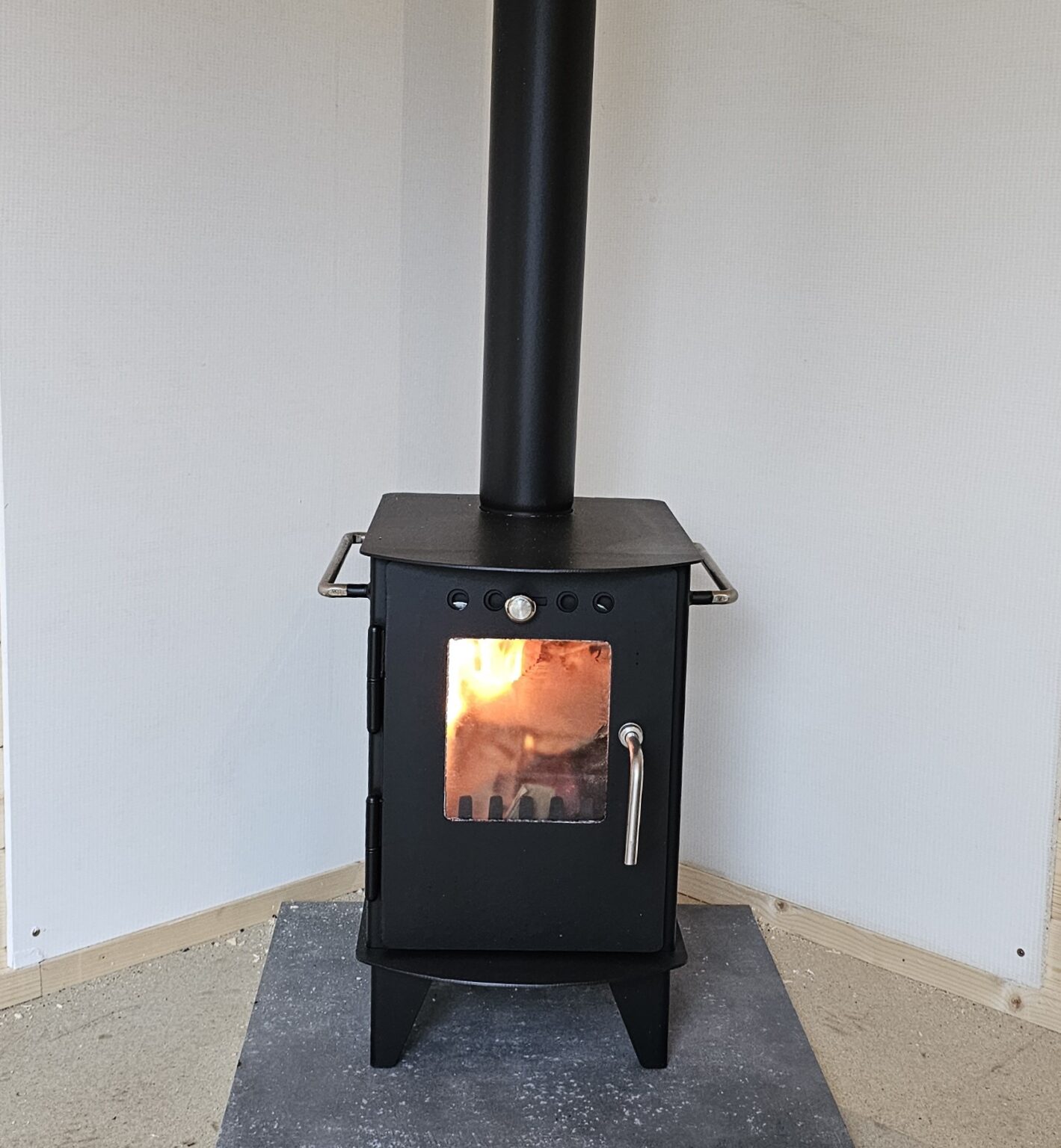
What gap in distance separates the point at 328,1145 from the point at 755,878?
1.01 m

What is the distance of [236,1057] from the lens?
1.84 m

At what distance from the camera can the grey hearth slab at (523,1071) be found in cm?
163

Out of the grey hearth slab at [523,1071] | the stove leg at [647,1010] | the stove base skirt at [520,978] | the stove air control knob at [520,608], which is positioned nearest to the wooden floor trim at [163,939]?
the grey hearth slab at [523,1071]

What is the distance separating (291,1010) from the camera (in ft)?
6.25

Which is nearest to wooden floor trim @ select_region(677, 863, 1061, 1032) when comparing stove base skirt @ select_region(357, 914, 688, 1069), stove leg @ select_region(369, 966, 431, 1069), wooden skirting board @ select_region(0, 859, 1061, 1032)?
wooden skirting board @ select_region(0, 859, 1061, 1032)

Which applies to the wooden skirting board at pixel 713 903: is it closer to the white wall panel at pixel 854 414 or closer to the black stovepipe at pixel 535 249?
the white wall panel at pixel 854 414

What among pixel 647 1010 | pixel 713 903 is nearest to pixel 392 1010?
pixel 647 1010

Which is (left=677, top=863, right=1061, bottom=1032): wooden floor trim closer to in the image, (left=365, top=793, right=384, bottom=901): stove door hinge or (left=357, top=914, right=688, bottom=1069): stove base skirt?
(left=357, top=914, right=688, bottom=1069): stove base skirt

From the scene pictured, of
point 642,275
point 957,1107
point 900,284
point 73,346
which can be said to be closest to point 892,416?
point 900,284

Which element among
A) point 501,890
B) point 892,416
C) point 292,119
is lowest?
point 501,890

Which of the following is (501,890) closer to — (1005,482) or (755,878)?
(755,878)

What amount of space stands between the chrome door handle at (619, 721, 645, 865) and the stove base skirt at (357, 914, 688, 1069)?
0.16 metres

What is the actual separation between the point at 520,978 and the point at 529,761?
0.28 m

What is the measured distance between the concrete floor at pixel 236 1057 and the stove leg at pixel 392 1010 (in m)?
0.22
